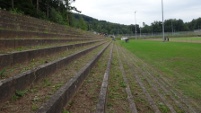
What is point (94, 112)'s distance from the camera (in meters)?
3.26

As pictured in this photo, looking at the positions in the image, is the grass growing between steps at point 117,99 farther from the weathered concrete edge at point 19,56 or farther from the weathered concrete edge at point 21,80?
the weathered concrete edge at point 19,56

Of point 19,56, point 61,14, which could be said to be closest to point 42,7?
point 61,14

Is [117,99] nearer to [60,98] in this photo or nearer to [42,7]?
[60,98]

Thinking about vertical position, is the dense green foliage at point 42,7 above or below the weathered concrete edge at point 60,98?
above

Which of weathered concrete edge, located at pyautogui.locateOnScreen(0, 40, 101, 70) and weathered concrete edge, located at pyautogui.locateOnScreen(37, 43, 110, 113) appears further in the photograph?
weathered concrete edge, located at pyautogui.locateOnScreen(0, 40, 101, 70)

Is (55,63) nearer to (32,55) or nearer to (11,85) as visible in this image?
(32,55)

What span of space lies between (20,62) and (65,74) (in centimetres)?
97

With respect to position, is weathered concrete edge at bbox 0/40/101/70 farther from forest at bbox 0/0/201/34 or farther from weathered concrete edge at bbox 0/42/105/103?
forest at bbox 0/0/201/34

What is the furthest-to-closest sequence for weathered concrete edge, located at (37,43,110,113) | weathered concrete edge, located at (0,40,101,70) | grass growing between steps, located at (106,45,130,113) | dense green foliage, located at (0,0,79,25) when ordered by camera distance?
dense green foliage, located at (0,0,79,25)
grass growing between steps, located at (106,45,130,113)
weathered concrete edge, located at (0,40,101,70)
weathered concrete edge, located at (37,43,110,113)

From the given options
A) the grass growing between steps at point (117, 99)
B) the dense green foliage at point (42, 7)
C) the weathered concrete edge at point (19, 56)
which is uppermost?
the dense green foliage at point (42, 7)

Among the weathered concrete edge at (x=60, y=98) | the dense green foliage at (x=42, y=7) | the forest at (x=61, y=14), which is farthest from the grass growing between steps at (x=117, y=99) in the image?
the dense green foliage at (x=42, y=7)

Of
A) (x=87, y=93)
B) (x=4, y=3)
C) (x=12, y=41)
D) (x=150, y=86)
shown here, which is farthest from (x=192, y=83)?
(x=4, y=3)

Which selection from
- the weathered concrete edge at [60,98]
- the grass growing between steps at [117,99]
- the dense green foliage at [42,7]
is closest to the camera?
the weathered concrete edge at [60,98]

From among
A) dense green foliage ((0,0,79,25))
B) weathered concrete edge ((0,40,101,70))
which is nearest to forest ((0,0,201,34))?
dense green foliage ((0,0,79,25))
